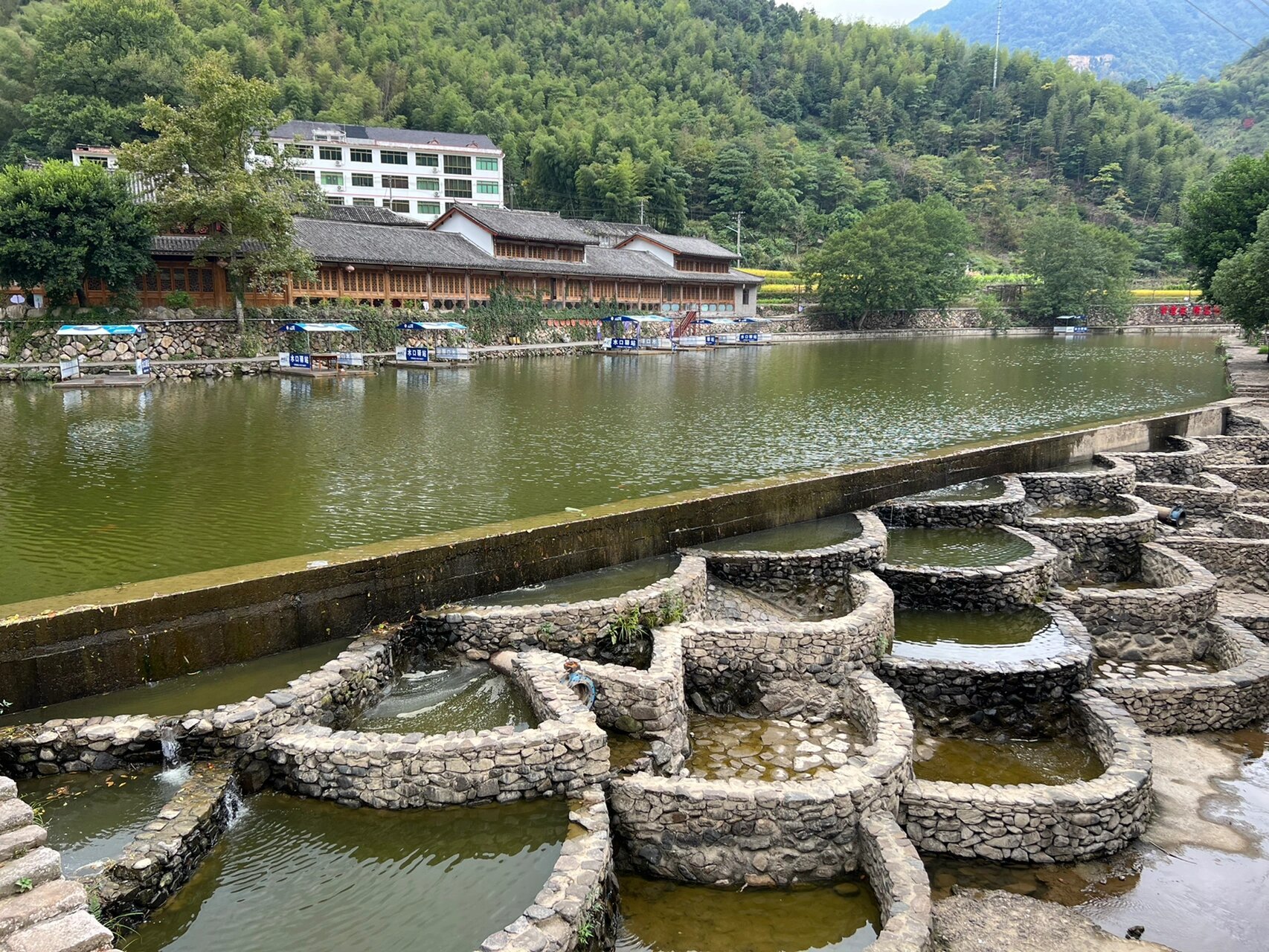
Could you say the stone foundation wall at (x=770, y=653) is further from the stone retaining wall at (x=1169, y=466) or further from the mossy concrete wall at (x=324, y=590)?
the stone retaining wall at (x=1169, y=466)

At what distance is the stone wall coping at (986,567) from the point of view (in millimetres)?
14898

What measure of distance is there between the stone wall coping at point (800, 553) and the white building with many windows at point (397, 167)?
222 feet

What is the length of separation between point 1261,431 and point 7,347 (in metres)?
49.5

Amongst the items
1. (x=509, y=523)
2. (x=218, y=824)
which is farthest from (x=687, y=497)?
(x=218, y=824)

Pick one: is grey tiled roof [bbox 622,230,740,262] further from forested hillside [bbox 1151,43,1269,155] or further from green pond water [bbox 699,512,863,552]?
forested hillside [bbox 1151,43,1269,155]

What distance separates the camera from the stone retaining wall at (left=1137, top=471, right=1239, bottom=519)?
20.1m

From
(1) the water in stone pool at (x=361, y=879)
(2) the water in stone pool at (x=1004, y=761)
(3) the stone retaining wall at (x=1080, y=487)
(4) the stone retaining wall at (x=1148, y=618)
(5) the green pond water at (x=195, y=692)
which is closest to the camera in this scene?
(1) the water in stone pool at (x=361, y=879)

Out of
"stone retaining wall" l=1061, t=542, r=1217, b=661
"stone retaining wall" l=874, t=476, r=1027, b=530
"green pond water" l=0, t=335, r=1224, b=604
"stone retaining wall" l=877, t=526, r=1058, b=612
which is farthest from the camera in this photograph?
"stone retaining wall" l=874, t=476, r=1027, b=530

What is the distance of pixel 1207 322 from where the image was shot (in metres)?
89.6

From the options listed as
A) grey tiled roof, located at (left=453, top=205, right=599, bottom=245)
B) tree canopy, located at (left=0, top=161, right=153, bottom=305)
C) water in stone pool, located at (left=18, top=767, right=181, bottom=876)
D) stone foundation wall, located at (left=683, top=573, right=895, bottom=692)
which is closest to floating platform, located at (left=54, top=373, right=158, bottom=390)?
tree canopy, located at (left=0, top=161, right=153, bottom=305)

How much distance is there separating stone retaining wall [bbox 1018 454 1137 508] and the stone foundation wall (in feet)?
39.1

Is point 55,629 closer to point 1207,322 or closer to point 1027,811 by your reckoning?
point 1027,811

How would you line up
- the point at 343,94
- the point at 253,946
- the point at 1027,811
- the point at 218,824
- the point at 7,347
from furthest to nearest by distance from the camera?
the point at 343,94, the point at 7,347, the point at 1027,811, the point at 218,824, the point at 253,946

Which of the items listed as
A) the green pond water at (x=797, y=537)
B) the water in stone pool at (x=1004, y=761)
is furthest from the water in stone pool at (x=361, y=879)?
the green pond water at (x=797, y=537)
